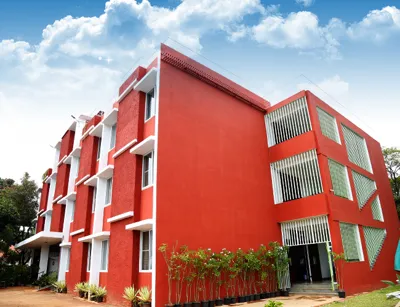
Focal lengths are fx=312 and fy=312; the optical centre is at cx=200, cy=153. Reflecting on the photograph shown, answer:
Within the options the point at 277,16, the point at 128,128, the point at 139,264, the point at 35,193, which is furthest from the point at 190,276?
the point at 35,193

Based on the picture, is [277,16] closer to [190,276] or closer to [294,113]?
[294,113]

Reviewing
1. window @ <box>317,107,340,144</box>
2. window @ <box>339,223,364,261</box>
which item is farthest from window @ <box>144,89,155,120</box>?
window @ <box>339,223,364,261</box>

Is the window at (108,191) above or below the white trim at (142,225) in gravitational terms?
above

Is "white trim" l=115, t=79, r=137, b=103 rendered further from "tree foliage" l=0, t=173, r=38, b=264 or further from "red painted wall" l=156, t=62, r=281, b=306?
"tree foliage" l=0, t=173, r=38, b=264

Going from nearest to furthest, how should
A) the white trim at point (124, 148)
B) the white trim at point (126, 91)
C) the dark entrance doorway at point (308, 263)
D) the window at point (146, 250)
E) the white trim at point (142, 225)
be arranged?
the white trim at point (142, 225)
the window at point (146, 250)
the white trim at point (124, 148)
the white trim at point (126, 91)
the dark entrance doorway at point (308, 263)

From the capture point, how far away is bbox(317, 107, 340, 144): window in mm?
13716

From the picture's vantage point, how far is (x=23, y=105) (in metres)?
9.33

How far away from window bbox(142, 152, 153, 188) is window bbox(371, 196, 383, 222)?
11298 mm

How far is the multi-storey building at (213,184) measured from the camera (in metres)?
10.1

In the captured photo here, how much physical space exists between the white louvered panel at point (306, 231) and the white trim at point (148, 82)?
25.7ft

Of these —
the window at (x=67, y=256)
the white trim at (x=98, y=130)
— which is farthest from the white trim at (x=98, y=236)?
the white trim at (x=98, y=130)

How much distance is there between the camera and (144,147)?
1065 cm

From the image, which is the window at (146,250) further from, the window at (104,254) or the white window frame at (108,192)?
the white window frame at (108,192)

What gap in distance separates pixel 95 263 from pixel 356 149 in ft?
44.8
